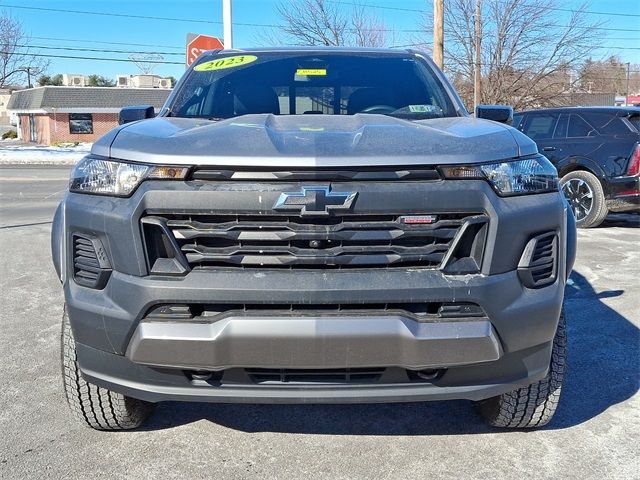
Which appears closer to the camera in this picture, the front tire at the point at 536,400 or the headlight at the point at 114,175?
the headlight at the point at 114,175

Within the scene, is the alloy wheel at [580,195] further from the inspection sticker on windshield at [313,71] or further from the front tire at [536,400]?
the front tire at [536,400]

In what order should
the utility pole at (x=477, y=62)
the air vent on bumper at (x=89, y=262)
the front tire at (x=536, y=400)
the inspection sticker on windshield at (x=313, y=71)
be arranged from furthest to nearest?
1. the utility pole at (x=477, y=62)
2. the inspection sticker on windshield at (x=313, y=71)
3. the front tire at (x=536, y=400)
4. the air vent on bumper at (x=89, y=262)

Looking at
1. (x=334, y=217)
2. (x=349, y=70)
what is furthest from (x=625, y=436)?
(x=349, y=70)

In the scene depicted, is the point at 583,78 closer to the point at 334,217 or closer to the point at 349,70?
the point at 349,70

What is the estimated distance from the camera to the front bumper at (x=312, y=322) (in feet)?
7.59

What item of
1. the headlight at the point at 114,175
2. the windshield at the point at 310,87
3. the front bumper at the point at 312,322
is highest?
the windshield at the point at 310,87

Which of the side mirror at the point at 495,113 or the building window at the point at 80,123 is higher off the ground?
the side mirror at the point at 495,113

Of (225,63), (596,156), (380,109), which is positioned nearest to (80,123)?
(596,156)

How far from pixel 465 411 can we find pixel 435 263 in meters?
1.25

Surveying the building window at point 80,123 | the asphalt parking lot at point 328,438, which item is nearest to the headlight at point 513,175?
the asphalt parking lot at point 328,438

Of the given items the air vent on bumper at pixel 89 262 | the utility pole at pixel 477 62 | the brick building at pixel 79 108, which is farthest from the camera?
the brick building at pixel 79 108

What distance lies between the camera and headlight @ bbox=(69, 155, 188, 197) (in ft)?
7.90

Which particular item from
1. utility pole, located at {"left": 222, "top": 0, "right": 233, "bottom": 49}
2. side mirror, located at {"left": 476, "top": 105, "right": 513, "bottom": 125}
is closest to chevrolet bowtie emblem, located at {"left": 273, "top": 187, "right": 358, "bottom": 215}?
side mirror, located at {"left": 476, "top": 105, "right": 513, "bottom": 125}

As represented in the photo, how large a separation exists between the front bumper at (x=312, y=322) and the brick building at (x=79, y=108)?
50.4 metres
